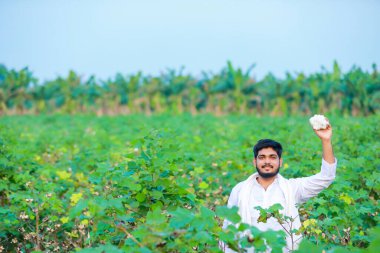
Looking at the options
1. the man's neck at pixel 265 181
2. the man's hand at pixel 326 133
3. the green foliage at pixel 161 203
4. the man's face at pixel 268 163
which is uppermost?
the man's hand at pixel 326 133

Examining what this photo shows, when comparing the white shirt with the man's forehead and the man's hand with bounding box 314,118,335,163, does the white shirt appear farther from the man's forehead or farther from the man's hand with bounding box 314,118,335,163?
the man's forehead

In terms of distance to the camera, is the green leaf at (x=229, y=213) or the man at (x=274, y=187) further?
the man at (x=274, y=187)

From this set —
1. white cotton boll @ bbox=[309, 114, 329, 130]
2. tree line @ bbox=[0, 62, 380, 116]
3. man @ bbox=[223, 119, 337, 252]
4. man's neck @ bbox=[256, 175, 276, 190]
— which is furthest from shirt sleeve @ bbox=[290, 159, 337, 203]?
tree line @ bbox=[0, 62, 380, 116]

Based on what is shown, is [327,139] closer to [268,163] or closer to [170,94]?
[268,163]

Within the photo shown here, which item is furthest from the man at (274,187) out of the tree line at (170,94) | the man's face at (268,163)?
the tree line at (170,94)

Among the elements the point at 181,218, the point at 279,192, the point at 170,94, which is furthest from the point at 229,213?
the point at 170,94

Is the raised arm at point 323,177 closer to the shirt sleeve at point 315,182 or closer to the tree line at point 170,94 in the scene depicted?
the shirt sleeve at point 315,182

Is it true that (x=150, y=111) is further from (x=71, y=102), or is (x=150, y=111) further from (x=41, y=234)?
(x=41, y=234)

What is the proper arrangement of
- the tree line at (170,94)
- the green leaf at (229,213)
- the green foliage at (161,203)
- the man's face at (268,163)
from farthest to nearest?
the tree line at (170,94)
the man's face at (268,163)
the green foliage at (161,203)
the green leaf at (229,213)

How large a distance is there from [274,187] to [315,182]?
31 centimetres

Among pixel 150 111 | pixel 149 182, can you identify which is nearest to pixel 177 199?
pixel 149 182

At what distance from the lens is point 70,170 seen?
786 cm

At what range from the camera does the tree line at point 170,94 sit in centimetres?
2716

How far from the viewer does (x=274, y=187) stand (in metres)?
4.12
